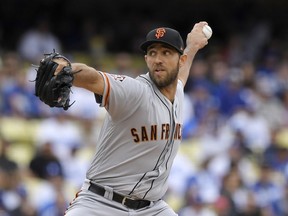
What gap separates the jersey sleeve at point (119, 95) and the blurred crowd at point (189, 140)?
4342 millimetres

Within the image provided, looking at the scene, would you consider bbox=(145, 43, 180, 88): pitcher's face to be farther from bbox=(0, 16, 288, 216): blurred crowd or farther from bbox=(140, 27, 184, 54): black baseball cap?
bbox=(0, 16, 288, 216): blurred crowd

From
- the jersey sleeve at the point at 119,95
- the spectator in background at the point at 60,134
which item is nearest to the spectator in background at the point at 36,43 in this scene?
the spectator in background at the point at 60,134

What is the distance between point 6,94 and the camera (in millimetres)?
11656

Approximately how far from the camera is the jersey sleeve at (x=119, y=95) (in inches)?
209

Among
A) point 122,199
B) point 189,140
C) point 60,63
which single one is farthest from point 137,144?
point 189,140

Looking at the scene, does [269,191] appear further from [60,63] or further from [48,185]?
[60,63]

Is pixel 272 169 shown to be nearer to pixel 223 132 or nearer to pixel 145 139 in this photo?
pixel 223 132

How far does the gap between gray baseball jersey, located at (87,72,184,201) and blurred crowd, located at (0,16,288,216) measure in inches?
158

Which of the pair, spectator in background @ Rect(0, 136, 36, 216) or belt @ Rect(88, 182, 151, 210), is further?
→ spectator in background @ Rect(0, 136, 36, 216)

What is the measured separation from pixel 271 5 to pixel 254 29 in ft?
2.93

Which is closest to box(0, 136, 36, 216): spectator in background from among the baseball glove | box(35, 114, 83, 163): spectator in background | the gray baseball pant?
box(35, 114, 83, 163): spectator in background

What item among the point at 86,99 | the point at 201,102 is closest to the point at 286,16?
the point at 201,102

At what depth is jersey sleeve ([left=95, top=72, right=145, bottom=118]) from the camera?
17.4 feet

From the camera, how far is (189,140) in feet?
40.5
